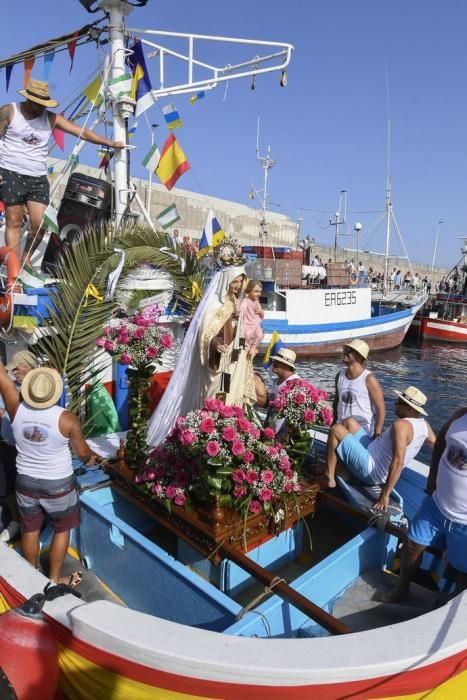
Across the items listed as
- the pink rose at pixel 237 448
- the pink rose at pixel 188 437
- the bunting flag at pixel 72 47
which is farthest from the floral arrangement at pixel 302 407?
the bunting flag at pixel 72 47

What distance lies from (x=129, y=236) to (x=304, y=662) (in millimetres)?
4394

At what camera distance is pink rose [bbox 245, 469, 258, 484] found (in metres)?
2.88

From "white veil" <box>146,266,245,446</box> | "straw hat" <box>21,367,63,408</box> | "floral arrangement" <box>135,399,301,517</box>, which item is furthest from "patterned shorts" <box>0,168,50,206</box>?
"floral arrangement" <box>135,399,301,517</box>

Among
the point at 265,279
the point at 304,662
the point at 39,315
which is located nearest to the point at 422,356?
the point at 265,279

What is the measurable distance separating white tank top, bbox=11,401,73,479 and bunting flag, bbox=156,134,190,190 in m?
3.96

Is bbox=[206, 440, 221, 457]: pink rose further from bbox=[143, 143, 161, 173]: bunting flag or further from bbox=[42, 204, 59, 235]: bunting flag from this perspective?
bbox=[143, 143, 161, 173]: bunting flag

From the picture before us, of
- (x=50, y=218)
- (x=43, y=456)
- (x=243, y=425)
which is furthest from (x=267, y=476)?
(x=50, y=218)

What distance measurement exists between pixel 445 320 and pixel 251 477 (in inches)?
942

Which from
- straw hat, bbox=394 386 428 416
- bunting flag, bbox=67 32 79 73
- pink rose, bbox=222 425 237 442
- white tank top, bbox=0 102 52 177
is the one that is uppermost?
bunting flag, bbox=67 32 79 73

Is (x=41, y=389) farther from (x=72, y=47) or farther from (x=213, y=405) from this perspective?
(x=72, y=47)

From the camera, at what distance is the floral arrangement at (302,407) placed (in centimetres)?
329

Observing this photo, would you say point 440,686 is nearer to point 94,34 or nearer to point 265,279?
point 94,34

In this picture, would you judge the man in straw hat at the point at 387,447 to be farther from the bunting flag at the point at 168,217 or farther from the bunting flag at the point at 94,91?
the bunting flag at the point at 94,91

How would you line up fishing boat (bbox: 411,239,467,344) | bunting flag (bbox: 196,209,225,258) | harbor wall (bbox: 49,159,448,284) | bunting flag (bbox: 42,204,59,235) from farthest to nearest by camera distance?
harbor wall (bbox: 49,159,448,284) < fishing boat (bbox: 411,239,467,344) < bunting flag (bbox: 196,209,225,258) < bunting flag (bbox: 42,204,59,235)
